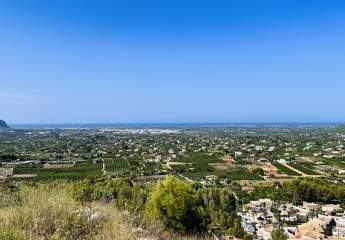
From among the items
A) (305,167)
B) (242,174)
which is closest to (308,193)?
(242,174)

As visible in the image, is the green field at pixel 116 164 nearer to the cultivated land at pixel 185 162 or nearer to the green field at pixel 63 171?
the cultivated land at pixel 185 162

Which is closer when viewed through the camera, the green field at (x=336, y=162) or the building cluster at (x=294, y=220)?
the building cluster at (x=294, y=220)

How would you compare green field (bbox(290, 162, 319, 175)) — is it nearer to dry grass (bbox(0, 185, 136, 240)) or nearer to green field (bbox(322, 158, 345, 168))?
green field (bbox(322, 158, 345, 168))

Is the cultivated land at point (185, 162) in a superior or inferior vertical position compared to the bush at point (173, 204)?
inferior

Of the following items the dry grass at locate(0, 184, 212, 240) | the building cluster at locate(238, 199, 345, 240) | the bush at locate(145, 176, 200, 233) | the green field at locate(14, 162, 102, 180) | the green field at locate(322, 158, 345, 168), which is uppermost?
the dry grass at locate(0, 184, 212, 240)

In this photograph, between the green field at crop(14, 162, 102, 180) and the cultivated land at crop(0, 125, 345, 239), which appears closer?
the cultivated land at crop(0, 125, 345, 239)

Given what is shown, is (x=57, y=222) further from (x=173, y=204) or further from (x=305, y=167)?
(x=305, y=167)

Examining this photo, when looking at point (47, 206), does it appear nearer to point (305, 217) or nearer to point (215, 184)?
point (305, 217)

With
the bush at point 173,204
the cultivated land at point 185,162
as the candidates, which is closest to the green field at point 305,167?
the cultivated land at point 185,162

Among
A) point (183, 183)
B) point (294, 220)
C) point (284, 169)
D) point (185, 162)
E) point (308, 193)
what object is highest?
point (183, 183)

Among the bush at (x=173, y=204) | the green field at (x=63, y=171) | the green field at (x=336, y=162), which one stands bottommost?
the green field at (x=336, y=162)

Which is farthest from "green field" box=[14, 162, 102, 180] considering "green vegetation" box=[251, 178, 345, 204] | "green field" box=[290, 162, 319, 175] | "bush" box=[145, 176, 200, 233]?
"bush" box=[145, 176, 200, 233]

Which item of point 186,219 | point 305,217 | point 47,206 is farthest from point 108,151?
point 47,206

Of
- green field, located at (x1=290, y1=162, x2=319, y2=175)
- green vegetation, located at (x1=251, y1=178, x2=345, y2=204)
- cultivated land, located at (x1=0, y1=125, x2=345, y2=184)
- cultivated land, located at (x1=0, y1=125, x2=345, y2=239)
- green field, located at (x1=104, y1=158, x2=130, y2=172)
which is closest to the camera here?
cultivated land, located at (x1=0, y1=125, x2=345, y2=239)
